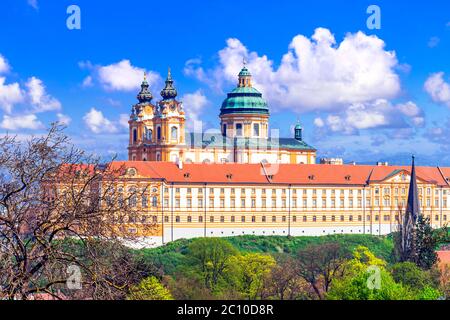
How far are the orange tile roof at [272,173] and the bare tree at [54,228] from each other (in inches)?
2267

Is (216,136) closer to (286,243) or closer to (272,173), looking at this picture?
(272,173)

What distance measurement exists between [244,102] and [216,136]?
631 cm

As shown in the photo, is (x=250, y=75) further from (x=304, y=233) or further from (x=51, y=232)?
(x=51, y=232)

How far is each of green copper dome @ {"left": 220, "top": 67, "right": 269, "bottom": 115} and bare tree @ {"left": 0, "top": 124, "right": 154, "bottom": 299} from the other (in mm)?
82479

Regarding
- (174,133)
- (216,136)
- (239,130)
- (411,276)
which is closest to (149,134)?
(174,133)

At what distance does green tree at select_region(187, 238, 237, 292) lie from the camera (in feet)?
151

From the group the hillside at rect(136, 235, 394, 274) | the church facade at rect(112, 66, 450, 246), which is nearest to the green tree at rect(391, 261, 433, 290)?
the hillside at rect(136, 235, 394, 274)

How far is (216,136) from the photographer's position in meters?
90.5

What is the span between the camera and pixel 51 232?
38.1ft

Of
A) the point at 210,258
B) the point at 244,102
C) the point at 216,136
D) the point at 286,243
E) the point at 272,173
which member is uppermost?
the point at 244,102

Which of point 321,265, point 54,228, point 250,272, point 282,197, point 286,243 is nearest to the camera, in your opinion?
point 54,228
